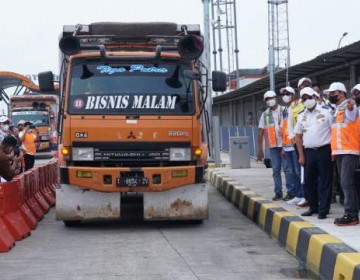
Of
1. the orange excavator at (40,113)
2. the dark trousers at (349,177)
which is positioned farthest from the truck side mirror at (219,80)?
the orange excavator at (40,113)

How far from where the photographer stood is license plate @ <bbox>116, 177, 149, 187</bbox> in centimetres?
966

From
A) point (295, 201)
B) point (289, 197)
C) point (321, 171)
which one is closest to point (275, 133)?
point (289, 197)

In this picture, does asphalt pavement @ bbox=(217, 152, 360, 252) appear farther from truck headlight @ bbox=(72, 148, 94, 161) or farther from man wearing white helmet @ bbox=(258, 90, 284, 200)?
truck headlight @ bbox=(72, 148, 94, 161)

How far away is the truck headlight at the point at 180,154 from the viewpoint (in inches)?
386

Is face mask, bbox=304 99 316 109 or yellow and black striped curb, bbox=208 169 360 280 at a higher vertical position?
face mask, bbox=304 99 316 109

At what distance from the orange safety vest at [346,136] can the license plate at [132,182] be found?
2.96 meters

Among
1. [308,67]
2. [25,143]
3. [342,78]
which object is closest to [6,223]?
[25,143]

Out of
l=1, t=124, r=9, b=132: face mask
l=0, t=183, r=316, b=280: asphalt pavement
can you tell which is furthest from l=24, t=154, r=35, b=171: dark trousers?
l=0, t=183, r=316, b=280: asphalt pavement

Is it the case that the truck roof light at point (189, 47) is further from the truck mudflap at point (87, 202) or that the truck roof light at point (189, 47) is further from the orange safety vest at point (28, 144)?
the orange safety vest at point (28, 144)

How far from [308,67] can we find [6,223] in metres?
12.7

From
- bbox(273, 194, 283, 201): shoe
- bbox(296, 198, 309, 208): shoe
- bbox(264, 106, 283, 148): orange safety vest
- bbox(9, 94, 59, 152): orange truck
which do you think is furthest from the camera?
bbox(9, 94, 59, 152): orange truck

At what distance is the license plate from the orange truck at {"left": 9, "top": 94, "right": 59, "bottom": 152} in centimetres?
2403

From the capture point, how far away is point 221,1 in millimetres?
43812

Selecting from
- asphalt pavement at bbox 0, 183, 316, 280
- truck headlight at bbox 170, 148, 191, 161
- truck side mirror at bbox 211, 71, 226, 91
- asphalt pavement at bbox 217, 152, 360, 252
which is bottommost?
asphalt pavement at bbox 0, 183, 316, 280
